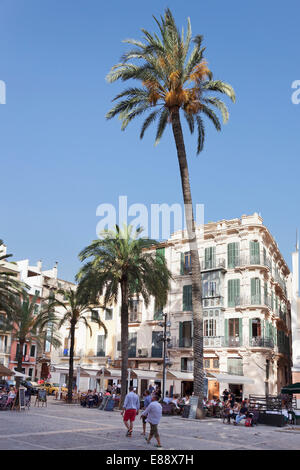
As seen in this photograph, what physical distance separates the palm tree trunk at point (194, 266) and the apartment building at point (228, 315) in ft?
36.9

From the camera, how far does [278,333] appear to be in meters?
44.9

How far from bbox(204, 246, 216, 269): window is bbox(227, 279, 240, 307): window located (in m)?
2.37

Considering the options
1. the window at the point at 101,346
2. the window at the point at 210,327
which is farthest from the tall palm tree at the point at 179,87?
the window at the point at 101,346

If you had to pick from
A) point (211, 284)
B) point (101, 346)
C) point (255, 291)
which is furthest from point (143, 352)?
point (255, 291)

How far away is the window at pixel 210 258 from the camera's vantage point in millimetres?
42625

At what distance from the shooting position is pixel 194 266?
24.3 metres

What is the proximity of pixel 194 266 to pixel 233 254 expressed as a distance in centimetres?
1797

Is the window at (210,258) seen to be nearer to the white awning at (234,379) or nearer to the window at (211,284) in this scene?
the window at (211,284)

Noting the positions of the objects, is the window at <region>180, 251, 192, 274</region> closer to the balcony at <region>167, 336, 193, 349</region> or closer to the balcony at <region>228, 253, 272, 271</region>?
the balcony at <region>228, 253, 272, 271</region>

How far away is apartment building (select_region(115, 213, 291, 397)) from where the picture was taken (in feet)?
127

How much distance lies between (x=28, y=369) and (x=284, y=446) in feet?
177

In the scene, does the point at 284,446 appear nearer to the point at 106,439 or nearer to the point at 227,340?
the point at 106,439

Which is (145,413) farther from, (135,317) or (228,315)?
(135,317)
